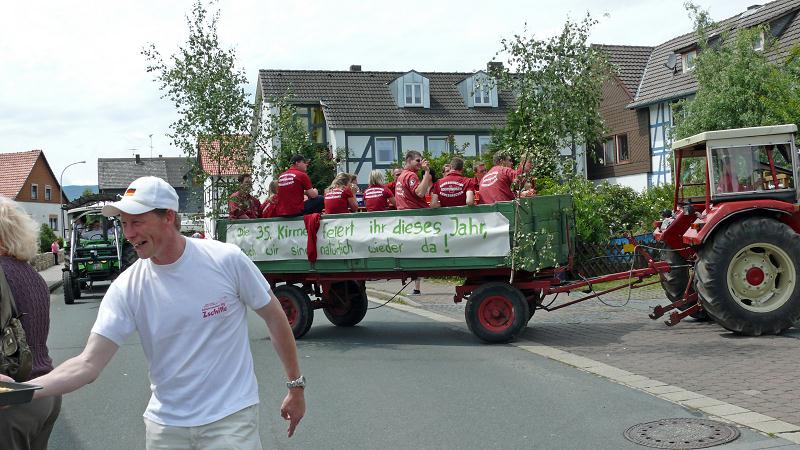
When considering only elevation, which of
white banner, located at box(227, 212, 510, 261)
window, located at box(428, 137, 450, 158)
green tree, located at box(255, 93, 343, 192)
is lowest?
white banner, located at box(227, 212, 510, 261)

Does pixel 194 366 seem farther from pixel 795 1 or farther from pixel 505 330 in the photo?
pixel 795 1

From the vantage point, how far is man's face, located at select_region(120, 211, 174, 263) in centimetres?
350

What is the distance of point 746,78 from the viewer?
24828 millimetres

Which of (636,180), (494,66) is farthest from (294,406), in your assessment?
(636,180)

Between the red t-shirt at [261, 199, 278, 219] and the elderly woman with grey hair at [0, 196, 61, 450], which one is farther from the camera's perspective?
the red t-shirt at [261, 199, 278, 219]

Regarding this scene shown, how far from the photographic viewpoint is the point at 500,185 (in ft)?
36.6

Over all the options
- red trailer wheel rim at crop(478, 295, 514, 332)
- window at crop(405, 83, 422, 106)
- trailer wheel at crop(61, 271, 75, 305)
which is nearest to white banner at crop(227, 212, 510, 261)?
red trailer wheel rim at crop(478, 295, 514, 332)

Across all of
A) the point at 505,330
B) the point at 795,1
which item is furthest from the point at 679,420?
the point at 795,1

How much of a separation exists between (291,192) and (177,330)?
8.57m

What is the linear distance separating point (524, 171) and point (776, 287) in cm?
343

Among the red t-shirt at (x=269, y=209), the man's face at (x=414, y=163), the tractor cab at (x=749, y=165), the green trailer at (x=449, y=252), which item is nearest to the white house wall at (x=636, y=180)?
the red t-shirt at (x=269, y=209)

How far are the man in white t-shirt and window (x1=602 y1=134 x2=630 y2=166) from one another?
127 ft

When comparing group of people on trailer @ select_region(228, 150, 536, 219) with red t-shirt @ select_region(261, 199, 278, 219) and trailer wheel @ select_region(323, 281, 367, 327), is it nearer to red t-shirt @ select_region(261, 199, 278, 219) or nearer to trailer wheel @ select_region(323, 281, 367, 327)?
red t-shirt @ select_region(261, 199, 278, 219)

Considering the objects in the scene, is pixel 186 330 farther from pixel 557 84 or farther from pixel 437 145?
pixel 437 145
